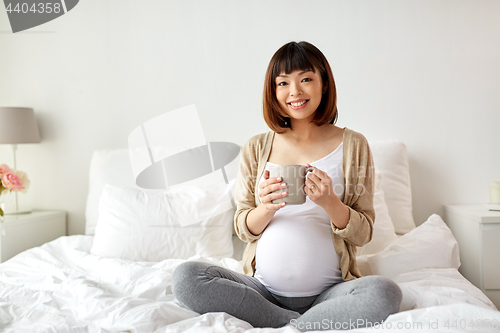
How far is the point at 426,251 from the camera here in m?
1.50

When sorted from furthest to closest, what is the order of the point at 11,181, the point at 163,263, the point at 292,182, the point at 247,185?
1. the point at 11,181
2. the point at 163,263
3. the point at 247,185
4. the point at 292,182

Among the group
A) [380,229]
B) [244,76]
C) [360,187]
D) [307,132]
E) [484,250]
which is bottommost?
[484,250]

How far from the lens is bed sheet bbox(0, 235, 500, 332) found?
93 cm

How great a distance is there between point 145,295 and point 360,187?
0.74 metres

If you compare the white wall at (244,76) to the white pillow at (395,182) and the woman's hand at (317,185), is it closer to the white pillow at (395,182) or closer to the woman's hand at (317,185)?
the white pillow at (395,182)

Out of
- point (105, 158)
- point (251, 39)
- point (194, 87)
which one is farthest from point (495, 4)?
point (105, 158)

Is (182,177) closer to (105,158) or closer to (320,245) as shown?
(105,158)

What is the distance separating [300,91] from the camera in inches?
49.3

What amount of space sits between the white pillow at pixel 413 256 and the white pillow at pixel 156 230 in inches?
25.5

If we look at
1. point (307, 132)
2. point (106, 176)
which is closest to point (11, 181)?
point (106, 176)

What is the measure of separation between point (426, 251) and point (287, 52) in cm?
88

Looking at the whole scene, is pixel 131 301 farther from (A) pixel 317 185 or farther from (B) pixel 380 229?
(B) pixel 380 229

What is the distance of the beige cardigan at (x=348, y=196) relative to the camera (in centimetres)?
121

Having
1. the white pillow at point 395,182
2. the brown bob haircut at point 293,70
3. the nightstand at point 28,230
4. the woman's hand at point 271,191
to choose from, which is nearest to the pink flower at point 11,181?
the nightstand at point 28,230
